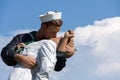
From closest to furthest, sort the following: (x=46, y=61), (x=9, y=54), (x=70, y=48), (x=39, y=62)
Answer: (x=46, y=61)
(x=39, y=62)
(x=9, y=54)
(x=70, y=48)

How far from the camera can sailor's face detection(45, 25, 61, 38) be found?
1174 centimetres

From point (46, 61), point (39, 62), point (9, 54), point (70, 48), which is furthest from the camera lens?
point (70, 48)

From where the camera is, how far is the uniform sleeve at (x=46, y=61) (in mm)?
11469

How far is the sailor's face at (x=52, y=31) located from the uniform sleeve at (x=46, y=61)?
0.24 m

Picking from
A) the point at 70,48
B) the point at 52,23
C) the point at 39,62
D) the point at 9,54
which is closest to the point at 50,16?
the point at 52,23

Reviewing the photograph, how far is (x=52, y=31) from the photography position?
11.8 metres

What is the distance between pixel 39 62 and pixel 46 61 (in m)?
0.17

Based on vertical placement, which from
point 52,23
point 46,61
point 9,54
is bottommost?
point 46,61

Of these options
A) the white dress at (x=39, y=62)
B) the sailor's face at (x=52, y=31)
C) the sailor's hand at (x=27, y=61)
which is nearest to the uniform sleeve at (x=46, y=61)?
the white dress at (x=39, y=62)

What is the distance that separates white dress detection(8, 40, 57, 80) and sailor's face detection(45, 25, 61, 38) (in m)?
0.14

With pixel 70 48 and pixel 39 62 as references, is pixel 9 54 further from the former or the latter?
pixel 70 48

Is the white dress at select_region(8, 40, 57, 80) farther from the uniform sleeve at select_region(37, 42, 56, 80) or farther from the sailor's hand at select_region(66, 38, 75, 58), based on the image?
the sailor's hand at select_region(66, 38, 75, 58)

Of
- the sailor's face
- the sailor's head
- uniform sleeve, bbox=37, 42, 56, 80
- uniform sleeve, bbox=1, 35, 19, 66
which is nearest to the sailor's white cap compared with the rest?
the sailor's head

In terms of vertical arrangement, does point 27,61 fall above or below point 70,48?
below
